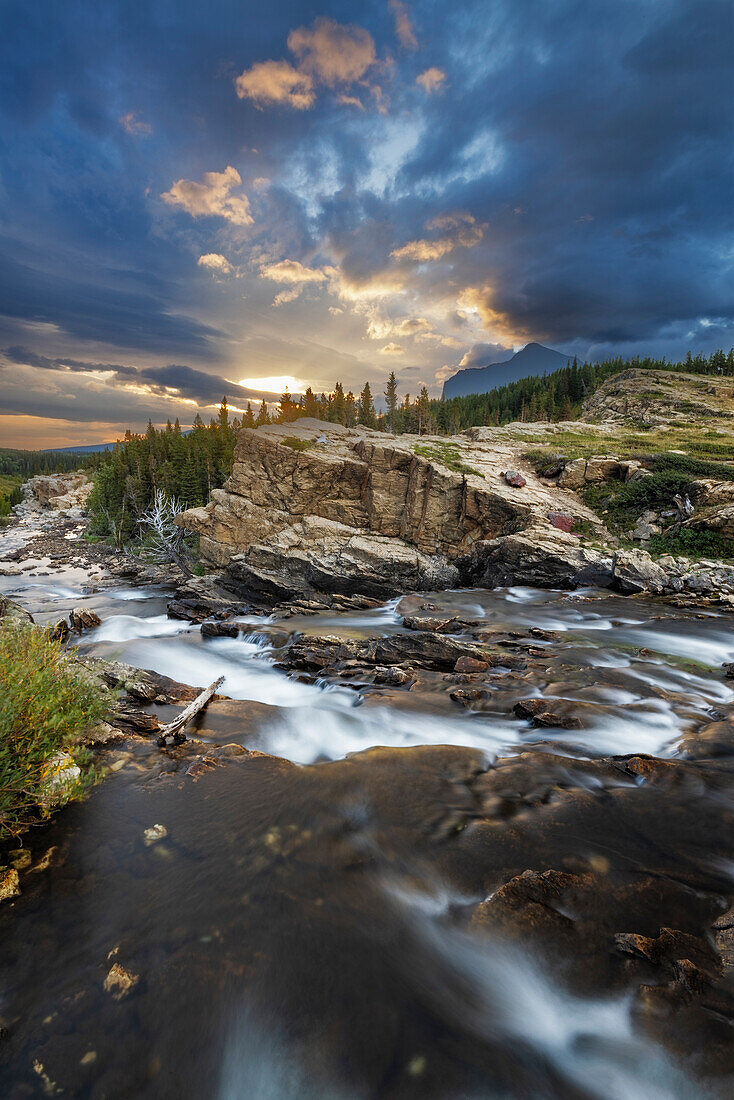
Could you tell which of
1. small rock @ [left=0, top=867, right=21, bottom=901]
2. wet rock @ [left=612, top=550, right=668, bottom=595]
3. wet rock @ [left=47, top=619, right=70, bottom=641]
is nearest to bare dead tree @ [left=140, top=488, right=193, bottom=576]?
wet rock @ [left=47, top=619, right=70, bottom=641]

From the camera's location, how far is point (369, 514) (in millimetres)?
34469

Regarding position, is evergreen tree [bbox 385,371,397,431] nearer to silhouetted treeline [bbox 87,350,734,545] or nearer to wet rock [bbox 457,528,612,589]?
silhouetted treeline [bbox 87,350,734,545]

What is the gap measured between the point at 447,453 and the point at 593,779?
32371 mm

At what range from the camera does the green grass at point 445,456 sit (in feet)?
109

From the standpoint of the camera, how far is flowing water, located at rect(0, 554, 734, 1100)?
369cm

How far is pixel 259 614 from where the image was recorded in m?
25.1

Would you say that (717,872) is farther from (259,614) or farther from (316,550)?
(316,550)

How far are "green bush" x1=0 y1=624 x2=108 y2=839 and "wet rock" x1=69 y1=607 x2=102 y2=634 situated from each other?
628 inches

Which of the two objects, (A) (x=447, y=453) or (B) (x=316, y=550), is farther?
(A) (x=447, y=453)

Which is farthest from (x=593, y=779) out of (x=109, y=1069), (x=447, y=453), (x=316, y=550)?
(x=447, y=453)

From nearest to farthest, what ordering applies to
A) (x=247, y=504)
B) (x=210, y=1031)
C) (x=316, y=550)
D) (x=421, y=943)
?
(x=210, y=1031) < (x=421, y=943) < (x=316, y=550) < (x=247, y=504)

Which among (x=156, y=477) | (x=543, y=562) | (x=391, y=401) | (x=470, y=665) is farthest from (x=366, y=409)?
(x=470, y=665)

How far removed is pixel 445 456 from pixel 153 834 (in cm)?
3348

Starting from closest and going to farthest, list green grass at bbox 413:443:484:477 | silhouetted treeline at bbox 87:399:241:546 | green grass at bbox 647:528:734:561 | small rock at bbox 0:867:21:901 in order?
small rock at bbox 0:867:21:901 → green grass at bbox 647:528:734:561 → green grass at bbox 413:443:484:477 → silhouetted treeline at bbox 87:399:241:546
